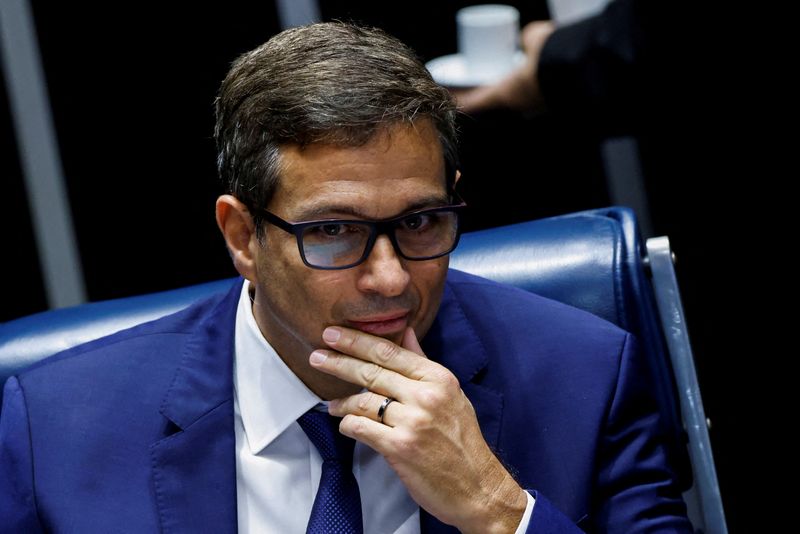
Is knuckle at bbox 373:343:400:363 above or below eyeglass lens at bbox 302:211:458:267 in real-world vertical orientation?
below

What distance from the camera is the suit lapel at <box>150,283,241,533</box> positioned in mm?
1814

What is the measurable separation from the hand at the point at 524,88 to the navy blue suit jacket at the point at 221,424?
3.70 ft

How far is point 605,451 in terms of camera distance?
73.5 inches

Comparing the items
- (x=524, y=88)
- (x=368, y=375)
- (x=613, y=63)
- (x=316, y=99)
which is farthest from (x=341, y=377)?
(x=524, y=88)

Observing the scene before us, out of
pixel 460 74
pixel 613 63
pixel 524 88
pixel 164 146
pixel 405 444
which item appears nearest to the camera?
pixel 405 444

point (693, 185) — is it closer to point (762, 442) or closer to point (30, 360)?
point (762, 442)

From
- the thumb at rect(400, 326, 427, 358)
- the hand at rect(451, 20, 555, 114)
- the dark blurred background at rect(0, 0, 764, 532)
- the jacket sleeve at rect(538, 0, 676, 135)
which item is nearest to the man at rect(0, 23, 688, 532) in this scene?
the thumb at rect(400, 326, 427, 358)

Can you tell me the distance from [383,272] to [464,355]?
0.29m

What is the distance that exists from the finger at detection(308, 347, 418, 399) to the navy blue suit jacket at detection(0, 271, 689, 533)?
8.1 inches

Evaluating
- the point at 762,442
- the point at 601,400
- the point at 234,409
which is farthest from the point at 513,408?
the point at 762,442

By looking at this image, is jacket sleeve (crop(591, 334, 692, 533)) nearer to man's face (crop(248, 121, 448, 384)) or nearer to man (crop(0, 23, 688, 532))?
man (crop(0, 23, 688, 532))

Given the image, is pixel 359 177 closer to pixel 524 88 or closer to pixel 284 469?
pixel 284 469

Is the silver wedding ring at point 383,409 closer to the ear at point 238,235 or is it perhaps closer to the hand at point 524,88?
the ear at point 238,235

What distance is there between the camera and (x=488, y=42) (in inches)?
120
